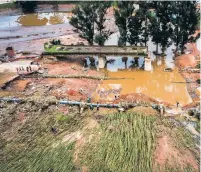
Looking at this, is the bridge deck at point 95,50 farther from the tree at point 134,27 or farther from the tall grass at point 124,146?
the tall grass at point 124,146

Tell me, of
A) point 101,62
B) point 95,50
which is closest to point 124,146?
point 101,62

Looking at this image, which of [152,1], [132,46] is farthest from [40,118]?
[152,1]

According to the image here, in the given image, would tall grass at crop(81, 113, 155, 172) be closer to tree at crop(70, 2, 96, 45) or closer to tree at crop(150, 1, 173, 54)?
tree at crop(150, 1, 173, 54)

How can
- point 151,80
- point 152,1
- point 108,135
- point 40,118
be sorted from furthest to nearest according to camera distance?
1. point 152,1
2. point 151,80
3. point 40,118
4. point 108,135

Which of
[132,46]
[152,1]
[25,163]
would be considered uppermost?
[152,1]

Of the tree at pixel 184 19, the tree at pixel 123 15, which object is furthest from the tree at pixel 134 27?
the tree at pixel 184 19

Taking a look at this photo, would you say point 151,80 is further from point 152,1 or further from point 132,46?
point 152,1

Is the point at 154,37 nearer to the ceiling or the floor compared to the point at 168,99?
nearer to the ceiling
